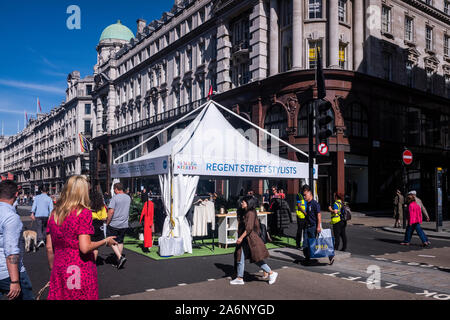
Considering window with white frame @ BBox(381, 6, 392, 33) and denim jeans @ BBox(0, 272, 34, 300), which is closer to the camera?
denim jeans @ BBox(0, 272, 34, 300)

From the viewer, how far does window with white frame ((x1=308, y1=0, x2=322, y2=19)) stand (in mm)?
28172

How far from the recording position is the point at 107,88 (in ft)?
195

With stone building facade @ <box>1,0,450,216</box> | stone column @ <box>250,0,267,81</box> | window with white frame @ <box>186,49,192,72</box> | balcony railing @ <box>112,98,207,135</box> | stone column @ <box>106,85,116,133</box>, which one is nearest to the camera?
stone building facade @ <box>1,0,450,216</box>

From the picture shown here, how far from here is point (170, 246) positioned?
36.7ft

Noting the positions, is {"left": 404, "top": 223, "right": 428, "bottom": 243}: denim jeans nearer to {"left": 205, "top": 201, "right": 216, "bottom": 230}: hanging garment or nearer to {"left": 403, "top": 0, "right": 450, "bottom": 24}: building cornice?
{"left": 205, "top": 201, "right": 216, "bottom": 230}: hanging garment

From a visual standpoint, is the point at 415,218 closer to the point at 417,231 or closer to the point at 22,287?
the point at 417,231

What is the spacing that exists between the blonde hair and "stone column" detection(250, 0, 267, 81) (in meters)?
27.1

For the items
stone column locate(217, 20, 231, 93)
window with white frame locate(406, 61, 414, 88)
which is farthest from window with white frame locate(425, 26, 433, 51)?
stone column locate(217, 20, 231, 93)

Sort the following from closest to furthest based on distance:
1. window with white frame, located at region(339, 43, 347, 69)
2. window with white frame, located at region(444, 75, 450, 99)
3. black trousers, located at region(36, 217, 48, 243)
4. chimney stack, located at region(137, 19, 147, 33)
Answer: black trousers, located at region(36, 217, 48, 243)
window with white frame, located at region(339, 43, 347, 69)
window with white frame, located at region(444, 75, 450, 99)
chimney stack, located at region(137, 19, 147, 33)

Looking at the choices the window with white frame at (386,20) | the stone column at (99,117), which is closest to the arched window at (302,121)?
the window with white frame at (386,20)

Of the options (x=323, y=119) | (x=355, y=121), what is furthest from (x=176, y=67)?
(x=323, y=119)

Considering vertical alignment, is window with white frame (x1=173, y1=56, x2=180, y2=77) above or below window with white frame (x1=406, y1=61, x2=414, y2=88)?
above

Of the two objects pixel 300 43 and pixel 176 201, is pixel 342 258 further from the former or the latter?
pixel 300 43

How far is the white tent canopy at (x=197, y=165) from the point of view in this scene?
38.2 feet
